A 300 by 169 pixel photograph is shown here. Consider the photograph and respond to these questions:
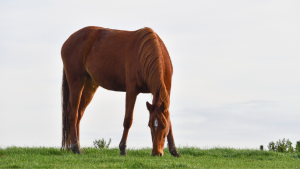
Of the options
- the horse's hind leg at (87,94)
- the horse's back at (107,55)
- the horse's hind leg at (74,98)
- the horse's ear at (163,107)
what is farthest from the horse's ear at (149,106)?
the horse's hind leg at (87,94)

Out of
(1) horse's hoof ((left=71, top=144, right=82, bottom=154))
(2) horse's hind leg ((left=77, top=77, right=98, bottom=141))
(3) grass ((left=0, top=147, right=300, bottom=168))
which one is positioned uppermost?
(2) horse's hind leg ((left=77, top=77, right=98, bottom=141))

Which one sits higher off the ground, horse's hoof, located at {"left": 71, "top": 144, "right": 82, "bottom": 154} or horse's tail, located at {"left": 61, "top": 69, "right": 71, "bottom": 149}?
horse's tail, located at {"left": 61, "top": 69, "right": 71, "bottom": 149}

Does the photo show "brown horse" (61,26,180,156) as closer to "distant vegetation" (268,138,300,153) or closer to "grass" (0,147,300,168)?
"grass" (0,147,300,168)

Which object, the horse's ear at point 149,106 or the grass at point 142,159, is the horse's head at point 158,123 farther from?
the grass at point 142,159

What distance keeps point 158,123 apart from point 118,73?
85.6 inches

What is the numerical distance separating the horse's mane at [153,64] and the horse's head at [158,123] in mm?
182

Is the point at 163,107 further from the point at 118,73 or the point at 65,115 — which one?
the point at 65,115

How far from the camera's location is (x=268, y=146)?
38.8 ft

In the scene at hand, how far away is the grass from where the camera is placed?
7.15 metres

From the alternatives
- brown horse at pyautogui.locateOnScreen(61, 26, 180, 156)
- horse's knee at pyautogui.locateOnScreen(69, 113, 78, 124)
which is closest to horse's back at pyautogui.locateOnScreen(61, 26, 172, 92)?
brown horse at pyautogui.locateOnScreen(61, 26, 180, 156)

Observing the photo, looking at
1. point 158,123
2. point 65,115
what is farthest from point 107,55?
point 158,123

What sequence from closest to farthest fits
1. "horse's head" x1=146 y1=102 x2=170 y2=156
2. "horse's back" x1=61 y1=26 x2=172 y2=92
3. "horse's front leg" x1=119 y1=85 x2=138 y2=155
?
"horse's head" x1=146 y1=102 x2=170 y2=156 → "horse's front leg" x1=119 y1=85 x2=138 y2=155 → "horse's back" x1=61 y1=26 x2=172 y2=92

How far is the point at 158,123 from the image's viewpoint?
24.1ft

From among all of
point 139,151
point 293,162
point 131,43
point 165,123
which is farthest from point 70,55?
point 293,162
